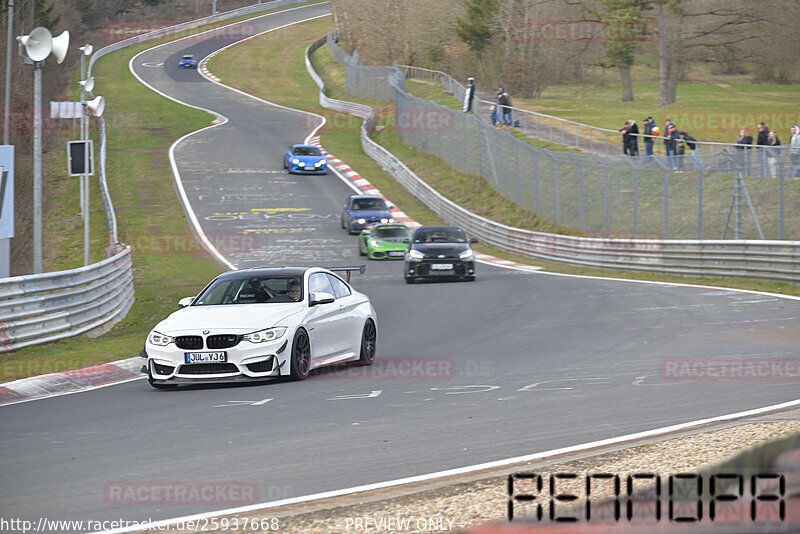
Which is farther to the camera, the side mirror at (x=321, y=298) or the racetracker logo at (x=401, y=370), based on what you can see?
the side mirror at (x=321, y=298)

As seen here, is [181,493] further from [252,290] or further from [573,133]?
[573,133]

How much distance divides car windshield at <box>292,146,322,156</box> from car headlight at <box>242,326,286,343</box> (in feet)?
131

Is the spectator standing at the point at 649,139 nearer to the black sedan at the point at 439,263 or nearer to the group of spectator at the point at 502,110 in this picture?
the black sedan at the point at 439,263

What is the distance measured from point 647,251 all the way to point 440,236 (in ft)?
17.7

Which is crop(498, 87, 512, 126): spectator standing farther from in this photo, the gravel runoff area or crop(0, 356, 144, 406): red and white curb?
the gravel runoff area

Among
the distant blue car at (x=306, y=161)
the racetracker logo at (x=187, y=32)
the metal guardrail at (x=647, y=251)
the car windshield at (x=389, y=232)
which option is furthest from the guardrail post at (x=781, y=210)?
the racetracker logo at (x=187, y=32)

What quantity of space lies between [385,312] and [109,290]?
5102mm

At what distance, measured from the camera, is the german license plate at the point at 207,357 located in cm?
1165

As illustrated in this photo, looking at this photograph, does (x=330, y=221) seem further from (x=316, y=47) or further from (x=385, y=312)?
(x=316, y=47)

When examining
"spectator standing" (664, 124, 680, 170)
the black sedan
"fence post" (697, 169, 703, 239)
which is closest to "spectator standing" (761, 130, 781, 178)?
"fence post" (697, 169, 703, 239)

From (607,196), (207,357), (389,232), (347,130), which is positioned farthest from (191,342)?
(347,130)

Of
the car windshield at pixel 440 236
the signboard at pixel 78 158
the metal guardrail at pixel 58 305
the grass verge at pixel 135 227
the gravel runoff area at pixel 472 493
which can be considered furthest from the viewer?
the car windshield at pixel 440 236

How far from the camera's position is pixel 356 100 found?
75.9 meters

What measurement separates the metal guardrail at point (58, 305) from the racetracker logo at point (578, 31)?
5007cm
